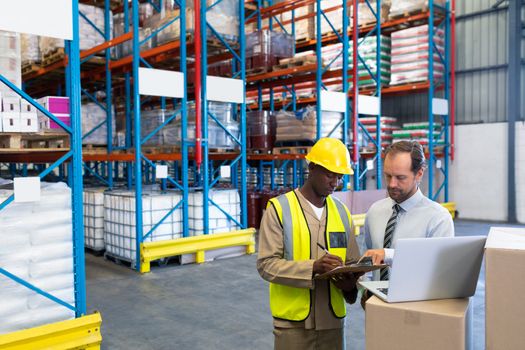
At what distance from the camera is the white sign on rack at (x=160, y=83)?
7.77 metres

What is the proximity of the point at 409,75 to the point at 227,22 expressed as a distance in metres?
5.86

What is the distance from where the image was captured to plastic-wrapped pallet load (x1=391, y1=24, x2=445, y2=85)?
12789 millimetres

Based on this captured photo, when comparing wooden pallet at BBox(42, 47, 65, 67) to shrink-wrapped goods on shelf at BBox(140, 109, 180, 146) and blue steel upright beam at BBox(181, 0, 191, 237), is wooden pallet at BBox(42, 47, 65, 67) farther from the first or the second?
blue steel upright beam at BBox(181, 0, 191, 237)

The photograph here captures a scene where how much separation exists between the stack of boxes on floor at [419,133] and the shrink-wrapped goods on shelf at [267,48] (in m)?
3.96

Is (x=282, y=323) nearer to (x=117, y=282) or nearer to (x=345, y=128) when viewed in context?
(x=117, y=282)

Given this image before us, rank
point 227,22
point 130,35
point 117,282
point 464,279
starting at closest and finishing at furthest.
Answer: point 464,279
point 117,282
point 130,35
point 227,22

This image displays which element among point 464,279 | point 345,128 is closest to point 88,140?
point 345,128

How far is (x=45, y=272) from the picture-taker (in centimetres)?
425

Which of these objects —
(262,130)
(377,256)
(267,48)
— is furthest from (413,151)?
(267,48)

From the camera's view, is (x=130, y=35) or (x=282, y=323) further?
(x=130, y=35)

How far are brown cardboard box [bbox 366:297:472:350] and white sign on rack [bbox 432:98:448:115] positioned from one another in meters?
11.5

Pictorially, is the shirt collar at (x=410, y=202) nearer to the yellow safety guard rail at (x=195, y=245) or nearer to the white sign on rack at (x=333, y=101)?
the yellow safety guard rail at (x=195, y=245)

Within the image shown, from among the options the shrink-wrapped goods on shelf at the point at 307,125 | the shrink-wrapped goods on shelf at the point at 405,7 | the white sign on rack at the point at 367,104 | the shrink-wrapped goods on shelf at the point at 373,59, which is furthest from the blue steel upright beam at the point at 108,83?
the shrink-wrapped goods on shelf at the point at 405,7

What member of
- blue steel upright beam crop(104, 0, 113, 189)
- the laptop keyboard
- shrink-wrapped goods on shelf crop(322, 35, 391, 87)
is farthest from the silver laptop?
shrink-wrapped goods on shelf crop(322, 35, 391, 87)
